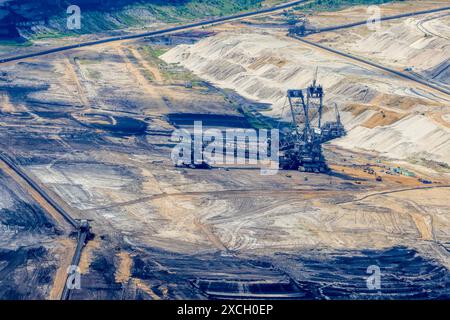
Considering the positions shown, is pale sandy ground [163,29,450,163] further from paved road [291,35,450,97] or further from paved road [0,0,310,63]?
paved road [0,0,310,63]

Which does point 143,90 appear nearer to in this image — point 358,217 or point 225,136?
point 225,136

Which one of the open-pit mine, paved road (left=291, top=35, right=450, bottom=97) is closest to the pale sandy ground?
the open-pit mine

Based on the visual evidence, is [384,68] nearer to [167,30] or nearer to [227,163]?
[227,163]

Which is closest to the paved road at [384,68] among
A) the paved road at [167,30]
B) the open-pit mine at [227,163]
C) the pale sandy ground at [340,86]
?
the open-pit mine at [227,163]

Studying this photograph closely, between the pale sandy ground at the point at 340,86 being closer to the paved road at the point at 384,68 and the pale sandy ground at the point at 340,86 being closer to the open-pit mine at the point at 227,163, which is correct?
the open-pit mine at the point at 227,163

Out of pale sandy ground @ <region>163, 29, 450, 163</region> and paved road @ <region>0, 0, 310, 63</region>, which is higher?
paved road @ <region>0, 0, 310, 63</region>

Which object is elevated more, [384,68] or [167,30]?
[167,30]

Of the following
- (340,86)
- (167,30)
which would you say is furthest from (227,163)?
(167,30)

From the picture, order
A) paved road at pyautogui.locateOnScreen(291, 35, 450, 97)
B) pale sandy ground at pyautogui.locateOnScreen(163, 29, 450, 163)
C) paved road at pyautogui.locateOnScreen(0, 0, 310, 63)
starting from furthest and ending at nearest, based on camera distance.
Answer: paved road at pyautogui.locateOnScreen(0, 0, 310, 63)
paved road at pyautogui.locateOnScreen(291, 35, 450, 97)
pale sandy ground at pyautogui.locateOnScreen(163, 29, 450, 163)
